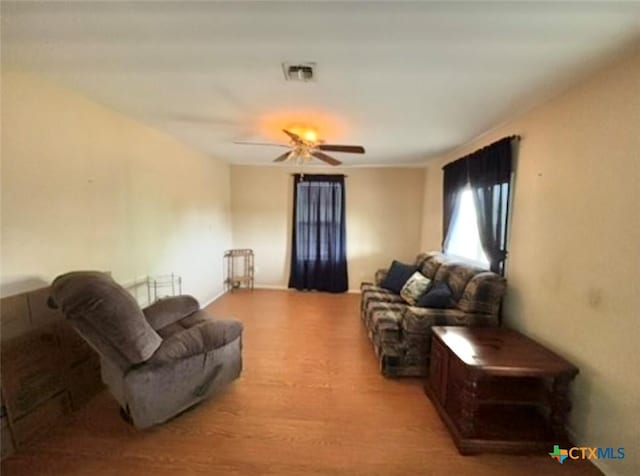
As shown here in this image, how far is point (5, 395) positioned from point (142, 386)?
75 centimetres

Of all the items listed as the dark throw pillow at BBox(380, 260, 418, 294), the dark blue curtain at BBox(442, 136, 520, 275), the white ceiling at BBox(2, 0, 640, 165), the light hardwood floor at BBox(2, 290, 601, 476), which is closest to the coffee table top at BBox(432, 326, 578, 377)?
the light hardwood floor at BBox(2, 290, 601, 476)

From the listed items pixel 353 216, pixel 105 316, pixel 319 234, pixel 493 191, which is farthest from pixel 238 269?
pixel 493 191

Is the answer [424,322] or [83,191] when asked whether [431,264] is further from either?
[83,191]

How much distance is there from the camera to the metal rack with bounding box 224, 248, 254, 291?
569 cm

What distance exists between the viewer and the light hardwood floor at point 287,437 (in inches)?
69.5

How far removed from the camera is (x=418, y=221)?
18.2 ft

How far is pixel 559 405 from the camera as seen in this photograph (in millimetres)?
1921

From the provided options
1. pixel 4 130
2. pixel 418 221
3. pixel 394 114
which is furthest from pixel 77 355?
pixel 418 221

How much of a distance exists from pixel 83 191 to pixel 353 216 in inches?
160

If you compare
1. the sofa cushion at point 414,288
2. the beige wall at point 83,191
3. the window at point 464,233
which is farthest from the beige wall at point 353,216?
the sofa cushion at point 414,288

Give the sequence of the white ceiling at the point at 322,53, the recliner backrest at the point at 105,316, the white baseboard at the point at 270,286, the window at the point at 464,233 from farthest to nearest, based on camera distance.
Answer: the white baseboard at the point at 270,286
the window at the point at 464,233
the recliner backrest at the point at 105,316
the white ceiling at the point at 322,53

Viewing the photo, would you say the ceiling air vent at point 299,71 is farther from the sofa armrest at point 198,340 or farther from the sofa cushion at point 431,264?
the sofa cushion at point 431,264

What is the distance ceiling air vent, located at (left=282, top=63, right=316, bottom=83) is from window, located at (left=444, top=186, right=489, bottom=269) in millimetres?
2463

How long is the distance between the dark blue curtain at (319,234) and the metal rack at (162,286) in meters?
2.27
